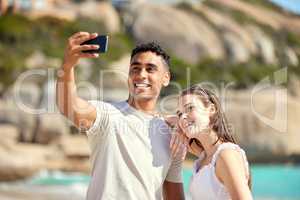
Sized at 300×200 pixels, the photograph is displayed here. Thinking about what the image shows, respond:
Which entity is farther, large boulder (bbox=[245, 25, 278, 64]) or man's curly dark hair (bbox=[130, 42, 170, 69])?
large boulder (bbox=[245, 25, 278, 64])

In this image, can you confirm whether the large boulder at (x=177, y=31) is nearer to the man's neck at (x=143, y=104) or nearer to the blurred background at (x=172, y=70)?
the blurred background at (x=172, y=70)

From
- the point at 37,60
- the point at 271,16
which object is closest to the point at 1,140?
the point at 37,60

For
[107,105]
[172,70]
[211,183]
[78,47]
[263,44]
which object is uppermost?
[263,44]

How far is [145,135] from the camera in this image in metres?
1.69

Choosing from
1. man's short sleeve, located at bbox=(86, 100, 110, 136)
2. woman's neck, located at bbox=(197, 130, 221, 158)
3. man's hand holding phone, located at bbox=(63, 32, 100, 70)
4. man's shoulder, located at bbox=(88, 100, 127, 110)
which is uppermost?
man's hand holding phone, located at bbox=(63, 32, 100, 70)

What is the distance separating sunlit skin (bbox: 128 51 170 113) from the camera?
173 cm

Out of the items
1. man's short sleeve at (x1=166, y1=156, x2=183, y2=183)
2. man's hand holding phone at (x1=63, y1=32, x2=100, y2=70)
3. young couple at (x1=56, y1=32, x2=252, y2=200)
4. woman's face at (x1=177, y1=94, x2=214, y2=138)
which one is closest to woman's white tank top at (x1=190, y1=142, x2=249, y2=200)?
young couple at (x1=56, y1=32, x2=252, y2=200)

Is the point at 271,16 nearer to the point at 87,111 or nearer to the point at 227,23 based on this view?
the point at 227,23

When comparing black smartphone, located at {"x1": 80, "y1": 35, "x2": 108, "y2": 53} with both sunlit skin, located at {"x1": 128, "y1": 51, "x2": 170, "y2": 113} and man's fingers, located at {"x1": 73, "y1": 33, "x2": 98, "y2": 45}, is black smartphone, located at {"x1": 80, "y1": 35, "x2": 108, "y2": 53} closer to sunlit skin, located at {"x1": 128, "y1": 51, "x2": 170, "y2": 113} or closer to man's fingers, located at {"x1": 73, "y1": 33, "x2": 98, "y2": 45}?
man's fingers, located at {"x1": 73, "y1": 33, "x2": 98, "y2": 45}

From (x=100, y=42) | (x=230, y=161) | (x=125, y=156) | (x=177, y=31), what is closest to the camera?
(x=230, y=161)

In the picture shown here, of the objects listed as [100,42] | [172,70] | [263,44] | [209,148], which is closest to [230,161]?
[209,148]

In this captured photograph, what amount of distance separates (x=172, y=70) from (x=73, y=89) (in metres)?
10.3

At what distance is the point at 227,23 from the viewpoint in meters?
13.8

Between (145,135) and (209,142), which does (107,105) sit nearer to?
(145,135)
